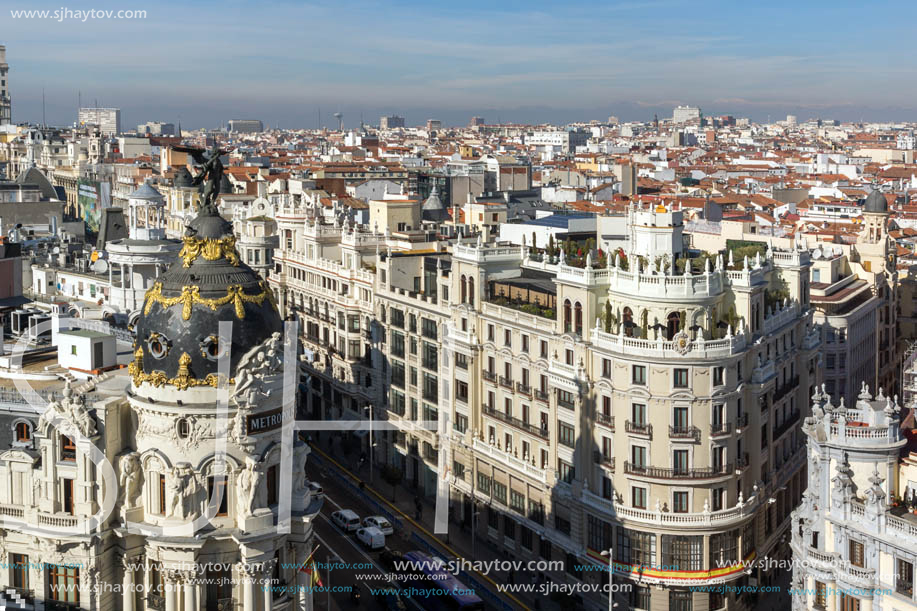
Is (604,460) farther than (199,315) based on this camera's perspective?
Yes

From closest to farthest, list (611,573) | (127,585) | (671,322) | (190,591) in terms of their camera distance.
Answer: (190,591) < (127,585) < (611,573) < (671,322)

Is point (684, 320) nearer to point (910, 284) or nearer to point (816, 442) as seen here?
point (816, 442)

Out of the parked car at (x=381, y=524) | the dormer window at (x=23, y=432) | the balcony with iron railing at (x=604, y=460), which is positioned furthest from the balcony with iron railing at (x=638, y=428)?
the dormer window at (x=23, y=432)

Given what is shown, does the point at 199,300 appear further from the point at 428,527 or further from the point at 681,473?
the point at 428,527

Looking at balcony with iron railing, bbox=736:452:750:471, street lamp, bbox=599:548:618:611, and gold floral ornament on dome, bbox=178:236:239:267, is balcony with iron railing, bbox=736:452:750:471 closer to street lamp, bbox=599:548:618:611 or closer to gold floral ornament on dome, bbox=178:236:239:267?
street lamp, bbox=599:548:618:611


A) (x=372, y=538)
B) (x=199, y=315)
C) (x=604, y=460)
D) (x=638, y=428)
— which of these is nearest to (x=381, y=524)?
(x=372, y=538)

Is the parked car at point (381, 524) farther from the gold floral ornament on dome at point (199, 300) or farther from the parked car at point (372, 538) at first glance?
the gold floral ornament on dome at point (199, 300)

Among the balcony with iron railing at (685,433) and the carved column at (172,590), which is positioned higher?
the balcony with iron railing at (685,433)
